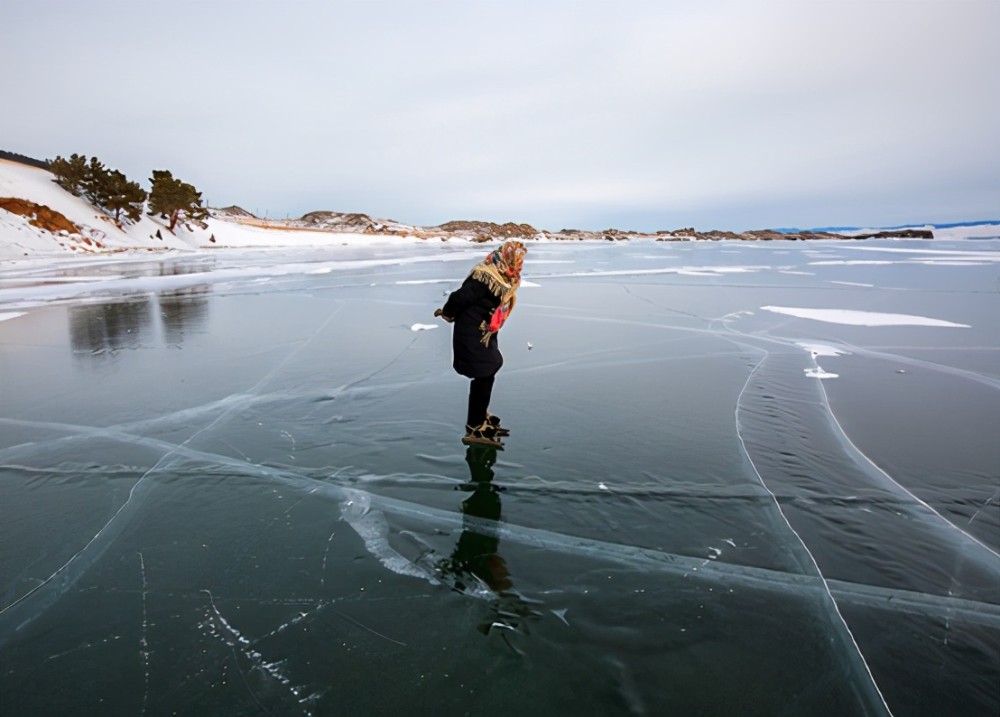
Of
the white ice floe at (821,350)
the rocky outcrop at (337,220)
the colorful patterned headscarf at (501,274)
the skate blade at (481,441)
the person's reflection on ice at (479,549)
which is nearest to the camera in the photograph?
the person's reflection on ice at (479,549)

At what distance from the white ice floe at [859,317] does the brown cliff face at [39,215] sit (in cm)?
3955

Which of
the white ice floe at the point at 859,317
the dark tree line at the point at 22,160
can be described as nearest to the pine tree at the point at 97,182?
the dark tree line at the point at 22,160

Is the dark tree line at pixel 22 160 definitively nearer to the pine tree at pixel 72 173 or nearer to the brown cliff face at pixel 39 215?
the pine tree at pixel 72 173

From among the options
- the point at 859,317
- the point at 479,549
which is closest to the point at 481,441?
the point at 479,549

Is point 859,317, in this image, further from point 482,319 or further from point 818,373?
point 482,319

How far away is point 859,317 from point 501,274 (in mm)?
8920

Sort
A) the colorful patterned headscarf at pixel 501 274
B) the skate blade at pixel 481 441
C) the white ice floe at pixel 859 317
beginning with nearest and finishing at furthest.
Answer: the colorful patterned headscarf at pixel 501 274, the skate blade at pixel 481 441, the white ice floe at pixel 859 317

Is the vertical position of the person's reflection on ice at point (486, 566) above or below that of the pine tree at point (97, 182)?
below

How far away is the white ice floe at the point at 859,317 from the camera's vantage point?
895 centimetres

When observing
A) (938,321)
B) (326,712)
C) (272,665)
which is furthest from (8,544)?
(938,321)

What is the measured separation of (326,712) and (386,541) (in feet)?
3.33

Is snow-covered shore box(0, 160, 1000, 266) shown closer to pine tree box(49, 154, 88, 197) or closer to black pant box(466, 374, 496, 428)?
pine tree box(49, 154, 88, 197)

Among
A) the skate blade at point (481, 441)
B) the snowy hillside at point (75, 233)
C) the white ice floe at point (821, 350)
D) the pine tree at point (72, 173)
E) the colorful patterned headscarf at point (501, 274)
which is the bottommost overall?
the skate blade at point (481, 441)

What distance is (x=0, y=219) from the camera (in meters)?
28.1
